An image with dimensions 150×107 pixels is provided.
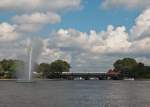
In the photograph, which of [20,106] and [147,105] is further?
[147,105]

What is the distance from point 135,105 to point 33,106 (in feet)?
56.9

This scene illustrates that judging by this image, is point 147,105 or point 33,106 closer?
point 33,106

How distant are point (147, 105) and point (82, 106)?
1186 centimetres

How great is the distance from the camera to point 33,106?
242 ft

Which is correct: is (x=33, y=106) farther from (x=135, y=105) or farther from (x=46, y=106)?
(x=135, y=105)

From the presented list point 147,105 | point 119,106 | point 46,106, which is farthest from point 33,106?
point 147,105

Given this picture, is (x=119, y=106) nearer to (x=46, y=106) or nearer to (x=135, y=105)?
(x=135, y=105)

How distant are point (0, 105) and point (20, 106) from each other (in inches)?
154

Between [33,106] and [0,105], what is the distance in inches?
230

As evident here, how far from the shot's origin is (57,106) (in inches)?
2943

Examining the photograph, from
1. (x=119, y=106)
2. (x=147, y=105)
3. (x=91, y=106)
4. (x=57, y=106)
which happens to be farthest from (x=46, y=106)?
(x=147, y=105)

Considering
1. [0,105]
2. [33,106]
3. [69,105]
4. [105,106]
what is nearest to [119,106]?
[105,106]

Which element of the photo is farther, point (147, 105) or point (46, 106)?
point (147, 105)

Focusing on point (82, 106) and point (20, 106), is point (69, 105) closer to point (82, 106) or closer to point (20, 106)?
A: point (82, 106)
